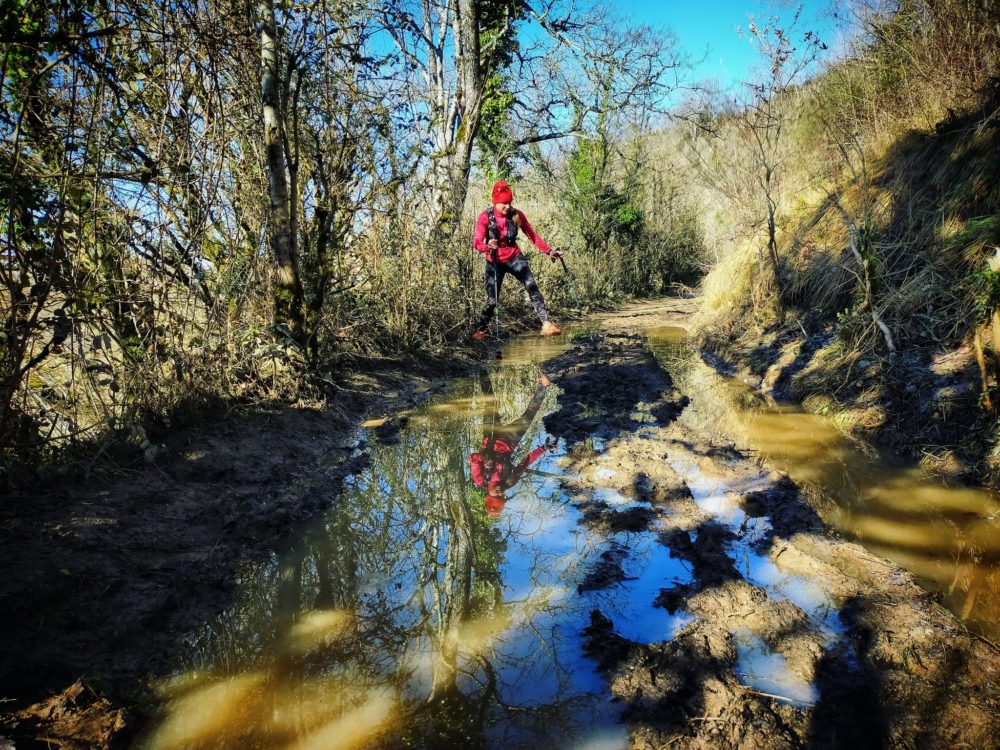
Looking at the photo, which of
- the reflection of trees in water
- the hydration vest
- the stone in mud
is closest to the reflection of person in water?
the reflection of trees in water

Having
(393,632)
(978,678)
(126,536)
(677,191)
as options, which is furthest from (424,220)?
(677,191)

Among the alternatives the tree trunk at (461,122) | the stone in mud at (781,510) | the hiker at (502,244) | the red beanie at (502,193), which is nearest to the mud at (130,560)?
the stone in mud at (781,510)

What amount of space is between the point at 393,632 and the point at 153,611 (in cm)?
100

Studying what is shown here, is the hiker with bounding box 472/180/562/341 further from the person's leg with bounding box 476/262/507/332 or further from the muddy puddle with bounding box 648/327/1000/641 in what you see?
the muddy puddle with bounding box 648/327/1000/641

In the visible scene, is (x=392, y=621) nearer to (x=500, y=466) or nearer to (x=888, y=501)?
(x=500, y=466)

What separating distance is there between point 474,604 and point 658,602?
30.0 inches

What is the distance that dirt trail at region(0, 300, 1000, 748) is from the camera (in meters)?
1.71

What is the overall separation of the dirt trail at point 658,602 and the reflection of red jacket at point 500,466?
33cm

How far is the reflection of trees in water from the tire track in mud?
346 millimetres

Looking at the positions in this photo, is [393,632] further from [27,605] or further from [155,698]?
[27,605]

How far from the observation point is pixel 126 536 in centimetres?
271

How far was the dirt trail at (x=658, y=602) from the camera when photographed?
1.71m

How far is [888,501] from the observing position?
10.3 ft

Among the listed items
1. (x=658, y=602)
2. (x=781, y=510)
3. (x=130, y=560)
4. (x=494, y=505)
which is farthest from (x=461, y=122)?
(x=658, y=602)
